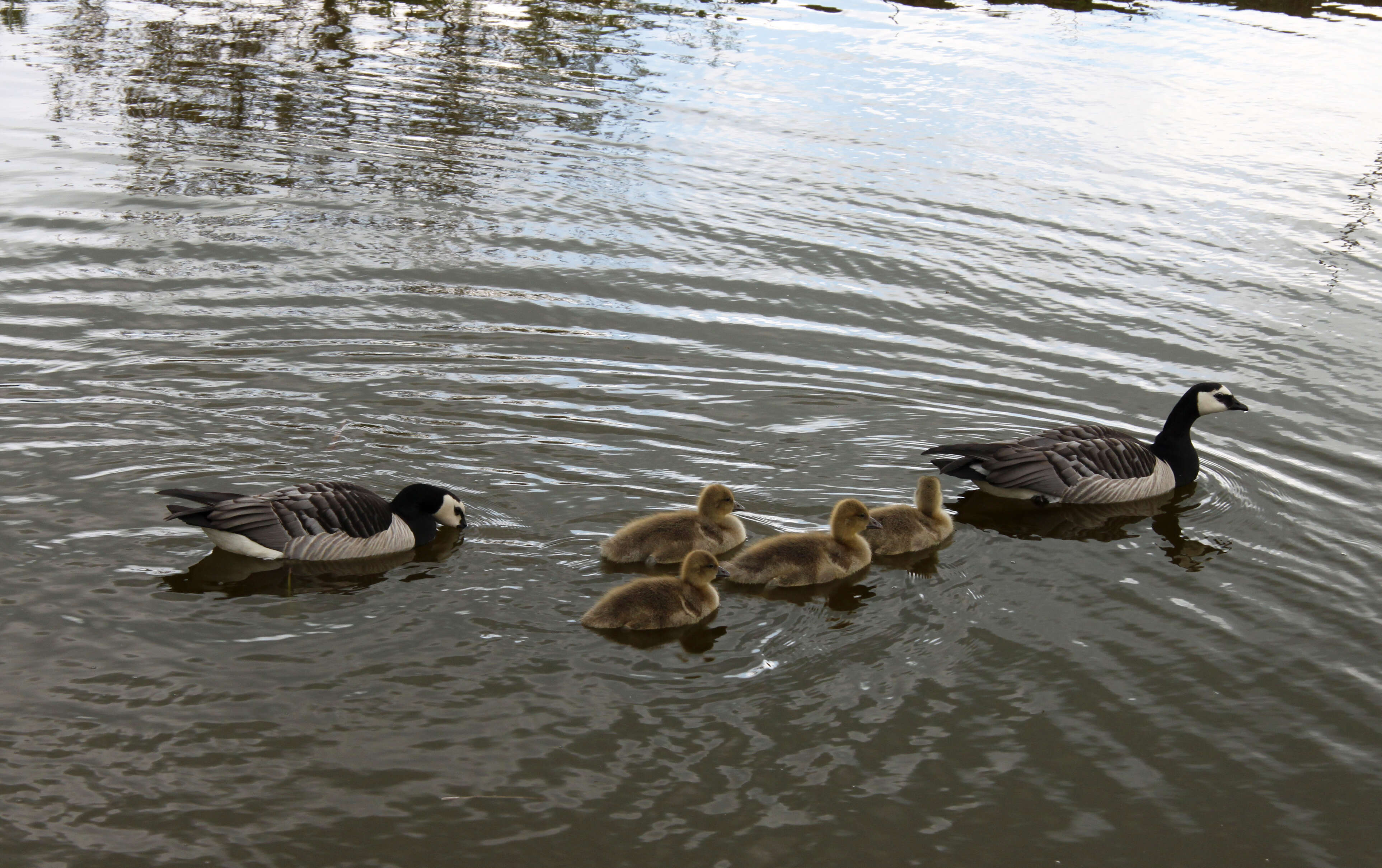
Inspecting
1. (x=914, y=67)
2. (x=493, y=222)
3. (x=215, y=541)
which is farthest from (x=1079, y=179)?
(x=215, y=541)

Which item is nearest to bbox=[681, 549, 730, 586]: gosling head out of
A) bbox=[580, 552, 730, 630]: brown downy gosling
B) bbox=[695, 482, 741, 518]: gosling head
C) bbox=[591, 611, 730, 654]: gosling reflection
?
bbox=[580, 552, 730, 630]: brown downy gosling

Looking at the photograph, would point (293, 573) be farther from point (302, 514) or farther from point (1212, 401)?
point (1212, 401)

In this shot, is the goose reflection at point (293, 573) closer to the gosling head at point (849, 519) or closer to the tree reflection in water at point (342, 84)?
the gosling head at point (849, 519)

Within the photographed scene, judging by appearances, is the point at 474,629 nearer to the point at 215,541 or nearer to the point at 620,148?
the point at 215,541

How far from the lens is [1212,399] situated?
1060 centimetres

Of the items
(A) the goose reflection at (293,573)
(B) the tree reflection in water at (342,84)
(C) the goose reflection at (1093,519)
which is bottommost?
(A) the goose reflection at (293,573)

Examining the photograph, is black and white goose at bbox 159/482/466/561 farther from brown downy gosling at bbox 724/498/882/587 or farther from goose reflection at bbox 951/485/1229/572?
goose reflection at bbox 951/485/1229/572

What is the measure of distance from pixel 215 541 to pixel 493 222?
277 inches

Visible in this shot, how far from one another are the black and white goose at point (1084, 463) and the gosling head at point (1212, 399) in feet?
0.05

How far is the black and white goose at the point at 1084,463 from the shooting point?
9.80m

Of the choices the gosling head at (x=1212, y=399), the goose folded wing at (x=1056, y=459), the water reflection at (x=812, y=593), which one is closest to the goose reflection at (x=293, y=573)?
the water reflection at (x=812, y=593)

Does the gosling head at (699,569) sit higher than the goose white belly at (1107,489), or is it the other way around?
the goose white belly at (1107,489)

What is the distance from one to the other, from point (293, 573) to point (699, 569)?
278 centimetres

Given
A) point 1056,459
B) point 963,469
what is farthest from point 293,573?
point 1056,459
